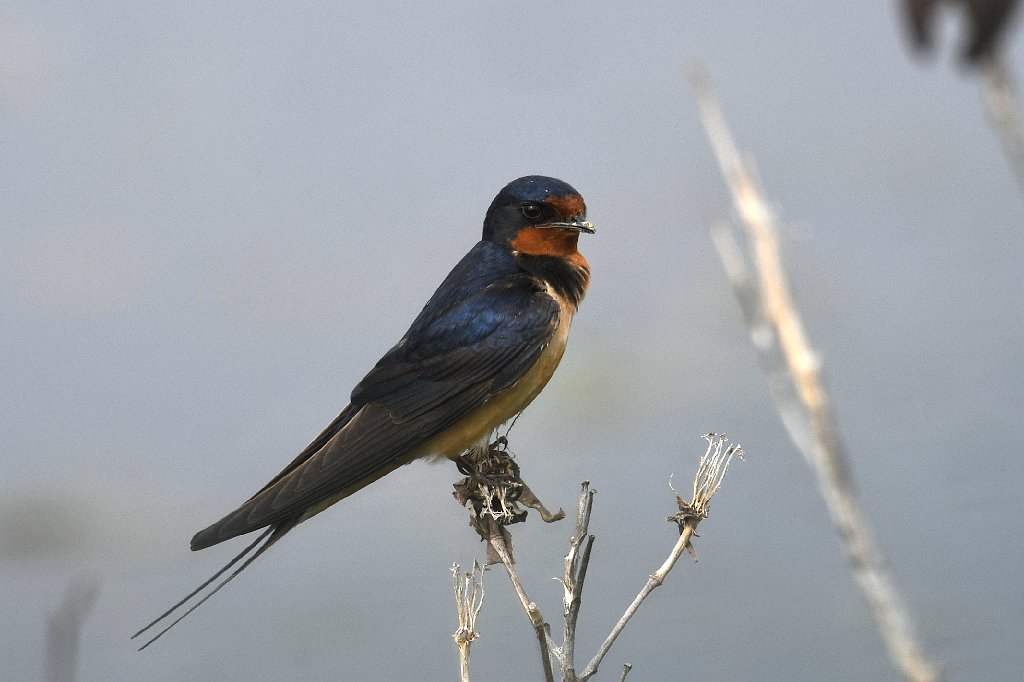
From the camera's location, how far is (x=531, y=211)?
389cm

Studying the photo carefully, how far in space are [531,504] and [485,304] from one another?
2.84 ft

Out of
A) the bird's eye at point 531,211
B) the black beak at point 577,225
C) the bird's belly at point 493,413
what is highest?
the bird's eye at point 531,211

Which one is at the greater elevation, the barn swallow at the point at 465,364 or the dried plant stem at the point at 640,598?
the barn swallow at the point at 465,364

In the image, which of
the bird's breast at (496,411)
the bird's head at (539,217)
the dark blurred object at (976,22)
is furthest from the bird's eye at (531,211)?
the dark blurred object at (976,22)

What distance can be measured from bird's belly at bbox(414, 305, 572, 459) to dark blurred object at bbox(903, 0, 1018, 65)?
2779mm

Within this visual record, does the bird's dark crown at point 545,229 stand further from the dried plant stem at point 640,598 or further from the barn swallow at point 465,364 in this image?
the dried plant stem at point 640,598

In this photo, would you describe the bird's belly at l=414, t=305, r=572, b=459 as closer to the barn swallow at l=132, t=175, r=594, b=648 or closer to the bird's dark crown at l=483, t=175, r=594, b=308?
the barn swallow at l=132, t=175, r=594, b=648

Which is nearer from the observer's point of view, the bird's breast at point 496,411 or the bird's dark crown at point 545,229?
the bird's breast at point 496,411

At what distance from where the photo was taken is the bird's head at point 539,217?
3.84m

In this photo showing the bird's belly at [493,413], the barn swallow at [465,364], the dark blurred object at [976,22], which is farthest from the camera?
the bird's belly at [493,413]

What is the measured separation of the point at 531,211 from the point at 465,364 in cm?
60

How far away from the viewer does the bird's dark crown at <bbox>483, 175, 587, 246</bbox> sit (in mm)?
3842

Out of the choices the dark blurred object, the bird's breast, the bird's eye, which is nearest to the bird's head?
the bird's eye

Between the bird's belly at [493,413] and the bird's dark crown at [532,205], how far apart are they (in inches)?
13.9
